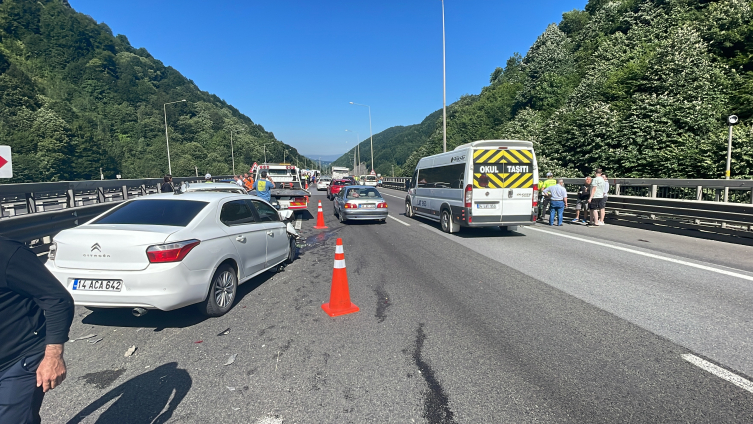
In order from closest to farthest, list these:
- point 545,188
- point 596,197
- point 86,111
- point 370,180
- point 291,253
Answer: point 291,253 < point 596,197 < point 545,188 < point 370,180 < point 86,111

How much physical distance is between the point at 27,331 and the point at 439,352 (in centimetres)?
313

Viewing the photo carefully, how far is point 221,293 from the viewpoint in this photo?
495 centimetres

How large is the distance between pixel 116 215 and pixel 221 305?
172cm

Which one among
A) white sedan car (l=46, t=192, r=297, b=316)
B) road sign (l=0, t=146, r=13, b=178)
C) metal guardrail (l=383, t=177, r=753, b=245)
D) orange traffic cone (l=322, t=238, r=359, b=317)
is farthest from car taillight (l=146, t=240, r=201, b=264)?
metal guardrail (l=383, t=177, r=753, b=245)

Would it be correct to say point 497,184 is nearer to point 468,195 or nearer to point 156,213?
point 468,195

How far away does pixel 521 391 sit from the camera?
308 centimetres

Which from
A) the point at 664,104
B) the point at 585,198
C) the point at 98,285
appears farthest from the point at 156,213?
the point at 664,104

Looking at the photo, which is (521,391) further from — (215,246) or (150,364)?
(215,246)

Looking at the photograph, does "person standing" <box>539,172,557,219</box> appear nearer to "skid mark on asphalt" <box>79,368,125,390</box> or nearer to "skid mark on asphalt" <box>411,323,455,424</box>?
"skid mark on asphalt" <box>411,323,455,424</box>

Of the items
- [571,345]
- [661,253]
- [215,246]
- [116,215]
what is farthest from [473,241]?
[116,215]

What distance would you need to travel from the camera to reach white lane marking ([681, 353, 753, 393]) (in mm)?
3100

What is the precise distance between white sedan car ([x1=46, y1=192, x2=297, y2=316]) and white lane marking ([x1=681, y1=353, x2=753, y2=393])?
16.4 feet

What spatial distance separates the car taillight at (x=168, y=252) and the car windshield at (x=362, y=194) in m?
10.5

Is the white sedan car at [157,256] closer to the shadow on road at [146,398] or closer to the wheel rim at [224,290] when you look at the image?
the wheel rim at [224,290]
